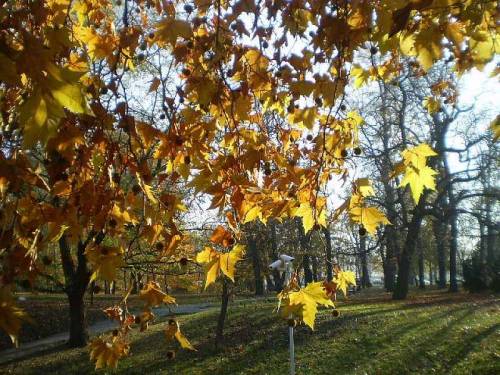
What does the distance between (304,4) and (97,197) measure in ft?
6.43

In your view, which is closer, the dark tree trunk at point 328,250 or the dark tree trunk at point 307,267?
the dark tree trunk at point 328,250

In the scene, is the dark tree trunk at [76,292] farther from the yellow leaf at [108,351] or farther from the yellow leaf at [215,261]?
the yellow leaf at [215,261]

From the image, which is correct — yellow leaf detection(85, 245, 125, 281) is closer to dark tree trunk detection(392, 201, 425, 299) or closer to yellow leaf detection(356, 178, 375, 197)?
yellow leaf detection(356, 178, 375, 197)

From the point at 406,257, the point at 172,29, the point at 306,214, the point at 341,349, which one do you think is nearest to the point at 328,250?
the point at 306,214

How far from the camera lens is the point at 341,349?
9.80m

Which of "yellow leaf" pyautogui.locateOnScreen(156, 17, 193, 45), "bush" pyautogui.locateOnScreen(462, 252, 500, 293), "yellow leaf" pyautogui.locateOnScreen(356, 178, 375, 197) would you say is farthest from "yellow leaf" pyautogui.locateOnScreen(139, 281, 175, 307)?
"bush" pyautogui.locateOnScreen(462, 252, 500, 293)

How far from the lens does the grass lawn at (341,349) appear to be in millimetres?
8742

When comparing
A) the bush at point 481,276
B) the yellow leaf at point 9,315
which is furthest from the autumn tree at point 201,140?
the bush at point 481,276

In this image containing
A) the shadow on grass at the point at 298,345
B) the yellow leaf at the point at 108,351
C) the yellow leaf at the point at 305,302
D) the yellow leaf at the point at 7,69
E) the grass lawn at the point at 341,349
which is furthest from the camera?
the shadow on grass at the point at 298,345

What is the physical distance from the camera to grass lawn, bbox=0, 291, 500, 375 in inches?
344

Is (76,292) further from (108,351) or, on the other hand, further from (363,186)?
(363,186)

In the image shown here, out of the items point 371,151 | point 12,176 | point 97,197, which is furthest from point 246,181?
point 371,151

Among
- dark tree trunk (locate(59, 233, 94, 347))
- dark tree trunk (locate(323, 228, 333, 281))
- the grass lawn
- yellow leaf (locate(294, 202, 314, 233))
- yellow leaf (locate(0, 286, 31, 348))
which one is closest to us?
yellow leaf (locate(0, 286, 31, 348))

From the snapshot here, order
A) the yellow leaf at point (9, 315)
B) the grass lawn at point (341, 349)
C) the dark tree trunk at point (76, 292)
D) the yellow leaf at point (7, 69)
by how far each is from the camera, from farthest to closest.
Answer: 1. the dark tree trunk at point (76, 292)
2. the grass lawn at point (341, 349)
3. the yellow leaf at point (9, 315)
4. the yellow leaf at point (7, 69)
